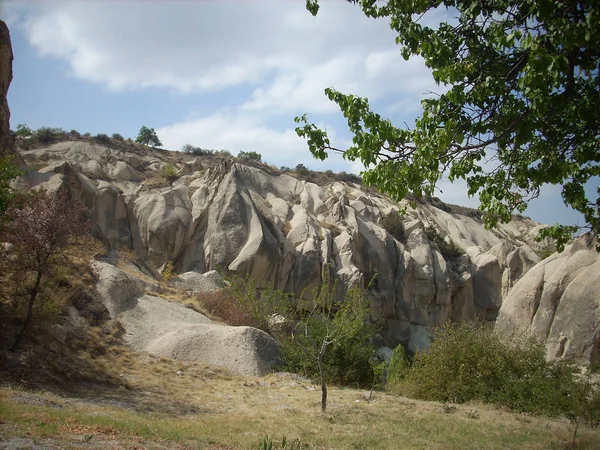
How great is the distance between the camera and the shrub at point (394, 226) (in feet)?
159

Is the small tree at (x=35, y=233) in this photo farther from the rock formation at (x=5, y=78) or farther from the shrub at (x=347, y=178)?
the shrub at (x=347, y=178)

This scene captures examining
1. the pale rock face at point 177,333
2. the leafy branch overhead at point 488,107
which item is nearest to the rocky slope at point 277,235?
the pale rock face at point 177,333

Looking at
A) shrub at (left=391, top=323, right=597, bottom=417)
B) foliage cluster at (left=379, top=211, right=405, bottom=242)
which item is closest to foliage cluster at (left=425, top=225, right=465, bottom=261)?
foliage cluster at (left=379, top=211, right=405, bottom=242)

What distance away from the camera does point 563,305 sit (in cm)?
2020

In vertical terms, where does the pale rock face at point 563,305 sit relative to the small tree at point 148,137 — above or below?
below

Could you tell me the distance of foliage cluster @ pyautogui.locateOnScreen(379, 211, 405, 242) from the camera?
4834 cm

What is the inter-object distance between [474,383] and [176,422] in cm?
990

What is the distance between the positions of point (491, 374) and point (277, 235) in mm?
23641

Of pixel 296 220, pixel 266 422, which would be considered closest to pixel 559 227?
pixel 266 422

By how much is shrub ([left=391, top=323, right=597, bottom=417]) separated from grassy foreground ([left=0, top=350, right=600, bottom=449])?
1161 millimetres

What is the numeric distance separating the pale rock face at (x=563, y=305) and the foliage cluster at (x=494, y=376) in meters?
1.91

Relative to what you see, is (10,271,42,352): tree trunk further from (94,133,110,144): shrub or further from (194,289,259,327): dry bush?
(94,133,110,144): shrub

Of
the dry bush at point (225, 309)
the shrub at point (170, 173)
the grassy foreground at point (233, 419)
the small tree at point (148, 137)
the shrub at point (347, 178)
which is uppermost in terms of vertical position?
the small tree at point (148, 137)

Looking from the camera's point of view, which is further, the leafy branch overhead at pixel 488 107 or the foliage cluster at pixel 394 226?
the foliage cluster at pixel 394 226
